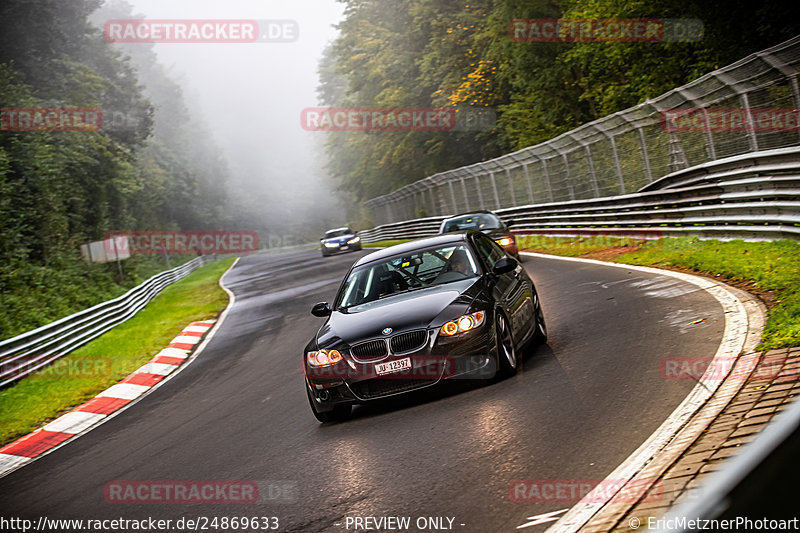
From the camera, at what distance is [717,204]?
48.7 ft

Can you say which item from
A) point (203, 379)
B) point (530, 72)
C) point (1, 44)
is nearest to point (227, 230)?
point (1, 44)

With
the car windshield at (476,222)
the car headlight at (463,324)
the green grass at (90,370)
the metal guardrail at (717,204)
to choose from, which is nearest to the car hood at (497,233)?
the car windshield at (476,222)

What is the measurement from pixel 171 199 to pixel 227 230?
20788 mm

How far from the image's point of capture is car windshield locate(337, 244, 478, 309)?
8359mm

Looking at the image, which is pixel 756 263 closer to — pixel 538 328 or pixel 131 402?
pixel 538 328

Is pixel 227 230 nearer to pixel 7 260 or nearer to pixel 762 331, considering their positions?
pixel 7 260

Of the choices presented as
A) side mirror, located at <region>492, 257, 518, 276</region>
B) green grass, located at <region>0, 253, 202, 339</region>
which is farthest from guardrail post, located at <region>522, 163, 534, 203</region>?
side mirror, located at <region>492, 257, 518, 276</region>

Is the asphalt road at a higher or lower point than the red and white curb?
higher

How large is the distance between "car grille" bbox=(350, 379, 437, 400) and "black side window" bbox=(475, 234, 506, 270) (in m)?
1.95

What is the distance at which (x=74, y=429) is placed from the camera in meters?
10.5

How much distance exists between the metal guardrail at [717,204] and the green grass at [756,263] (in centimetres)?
31

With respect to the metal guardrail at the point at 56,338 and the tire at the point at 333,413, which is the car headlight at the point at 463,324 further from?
the metal guardrail at the point at 56,338

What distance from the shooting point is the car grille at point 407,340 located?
23.1 ft

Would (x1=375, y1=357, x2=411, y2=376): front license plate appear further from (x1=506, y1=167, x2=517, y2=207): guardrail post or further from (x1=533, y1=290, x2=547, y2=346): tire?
(x1=506, y1=167, x2=517, y2=207): guardrail post
